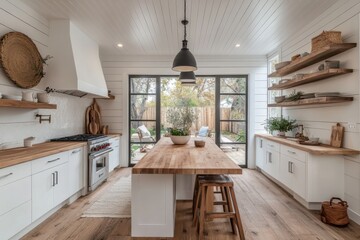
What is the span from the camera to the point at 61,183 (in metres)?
3.00

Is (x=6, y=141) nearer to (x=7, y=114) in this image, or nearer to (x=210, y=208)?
(x=7, y=114)

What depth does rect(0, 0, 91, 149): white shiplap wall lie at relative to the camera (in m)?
2.74

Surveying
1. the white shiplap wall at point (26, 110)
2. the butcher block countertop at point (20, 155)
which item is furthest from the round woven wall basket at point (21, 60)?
the butcher block countertop at point (20, 155)

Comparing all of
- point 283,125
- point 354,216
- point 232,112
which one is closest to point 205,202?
point 354,216

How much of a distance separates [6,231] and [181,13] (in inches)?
135

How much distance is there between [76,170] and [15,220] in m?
1.23

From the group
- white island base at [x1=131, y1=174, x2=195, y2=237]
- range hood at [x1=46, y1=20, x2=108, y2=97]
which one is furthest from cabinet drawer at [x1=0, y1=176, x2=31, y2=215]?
range hood at [x1=46, y1=20, x2=108, y2=97]

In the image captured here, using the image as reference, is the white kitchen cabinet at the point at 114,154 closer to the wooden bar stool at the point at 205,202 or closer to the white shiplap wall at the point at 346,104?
the wooden bar stool at the point at 205,202

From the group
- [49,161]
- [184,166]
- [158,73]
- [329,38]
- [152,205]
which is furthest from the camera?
[158,73]

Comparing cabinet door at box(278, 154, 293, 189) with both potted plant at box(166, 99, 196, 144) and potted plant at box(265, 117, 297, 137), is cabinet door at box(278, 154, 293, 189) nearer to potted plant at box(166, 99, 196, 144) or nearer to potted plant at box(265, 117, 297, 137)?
potted plant at box(265, 117, 297, 137)

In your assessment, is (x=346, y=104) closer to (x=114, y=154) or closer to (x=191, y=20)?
(x=191, y=20)

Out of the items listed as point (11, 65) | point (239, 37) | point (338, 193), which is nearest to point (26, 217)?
point (11, 65)

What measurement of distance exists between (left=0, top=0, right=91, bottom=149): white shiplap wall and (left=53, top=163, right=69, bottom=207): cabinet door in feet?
2.16

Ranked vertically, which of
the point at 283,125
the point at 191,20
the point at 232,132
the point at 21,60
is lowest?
the point at 232,132
